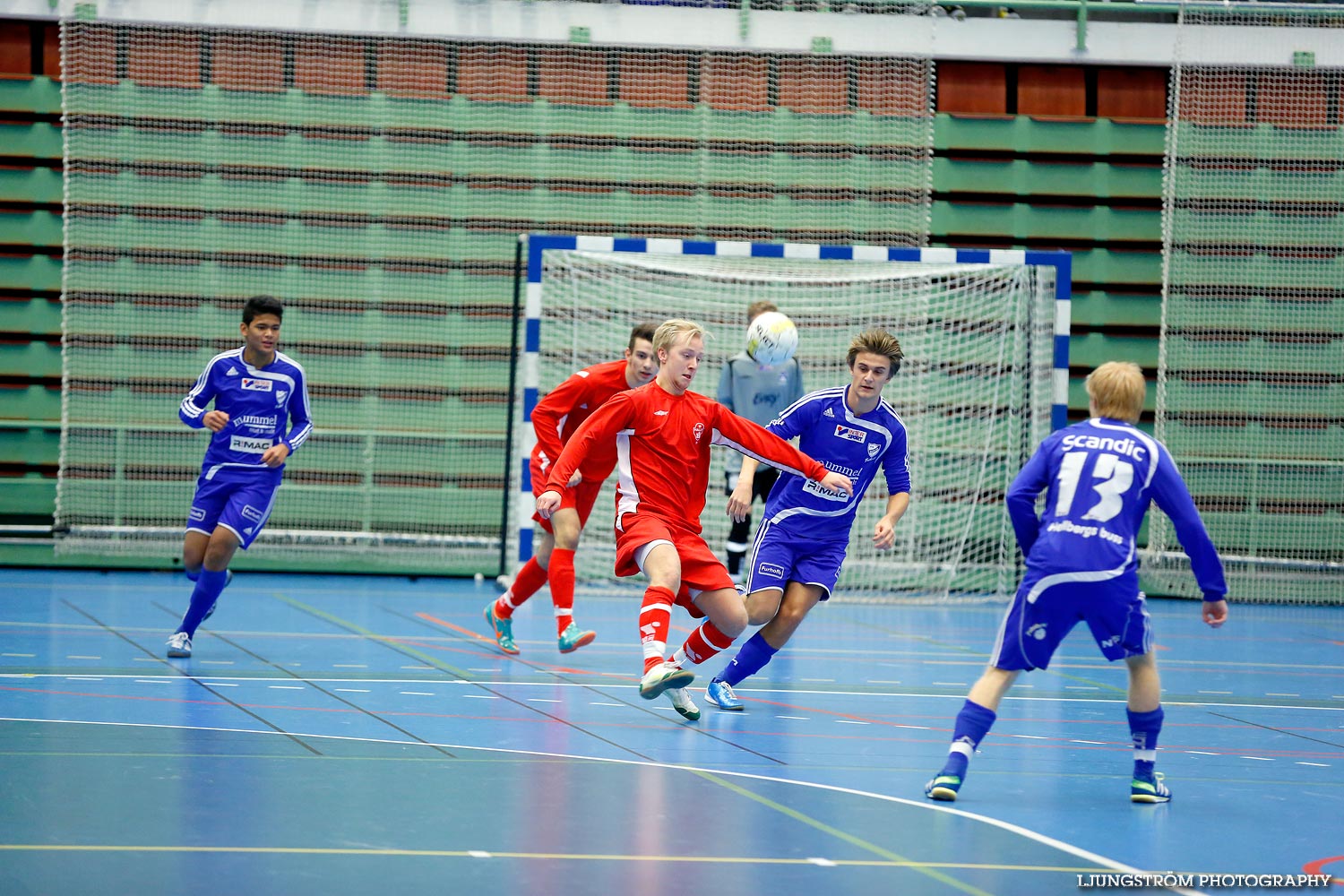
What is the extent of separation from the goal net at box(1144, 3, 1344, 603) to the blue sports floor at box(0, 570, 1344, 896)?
12.4 feet

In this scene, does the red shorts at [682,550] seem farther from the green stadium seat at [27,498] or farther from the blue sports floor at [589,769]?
the green stadium seat at [27,498]

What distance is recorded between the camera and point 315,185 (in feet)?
41.5


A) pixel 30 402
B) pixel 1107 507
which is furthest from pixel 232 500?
pixel 30 402

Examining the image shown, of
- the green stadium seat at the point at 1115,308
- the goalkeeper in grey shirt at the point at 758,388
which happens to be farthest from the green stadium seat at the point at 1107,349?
the goalkeeper in grey shirt at the point at 758,388

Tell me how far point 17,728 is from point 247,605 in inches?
178

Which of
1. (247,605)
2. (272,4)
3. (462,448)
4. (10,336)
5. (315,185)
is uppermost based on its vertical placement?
(272,4)

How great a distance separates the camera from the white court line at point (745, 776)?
4.12 meters

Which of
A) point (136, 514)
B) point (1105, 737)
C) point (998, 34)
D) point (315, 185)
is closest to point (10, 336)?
point (136, 514)

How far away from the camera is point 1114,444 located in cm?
471

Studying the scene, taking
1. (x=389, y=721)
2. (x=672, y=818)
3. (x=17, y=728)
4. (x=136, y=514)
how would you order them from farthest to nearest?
(x=136, y=514) < (x=389, y=721) < (x=17, y=728) < (x=672, y=818)

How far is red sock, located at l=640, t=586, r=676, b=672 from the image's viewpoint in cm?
587

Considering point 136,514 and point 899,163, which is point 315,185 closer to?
point 136,514

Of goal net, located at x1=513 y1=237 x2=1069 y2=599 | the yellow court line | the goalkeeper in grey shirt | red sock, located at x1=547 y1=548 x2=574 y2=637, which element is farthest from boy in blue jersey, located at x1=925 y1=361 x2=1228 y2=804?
goal net, located at x1=513 y1=237 x2=1069 y2=599

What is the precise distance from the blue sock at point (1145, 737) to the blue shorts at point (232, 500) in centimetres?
481
